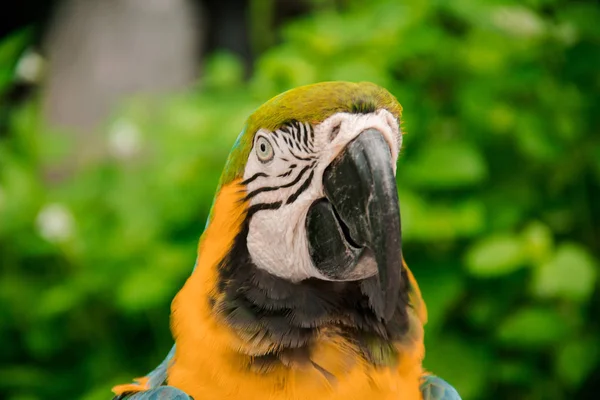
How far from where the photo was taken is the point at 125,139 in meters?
2.10

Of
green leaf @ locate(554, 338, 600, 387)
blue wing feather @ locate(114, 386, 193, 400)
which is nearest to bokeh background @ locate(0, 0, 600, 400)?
green leaf @ locate(554, 338, 600, 387)

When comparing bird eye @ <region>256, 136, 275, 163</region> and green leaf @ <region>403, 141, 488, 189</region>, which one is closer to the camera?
bird eye @ <region>256, 136, 275, 163</region>

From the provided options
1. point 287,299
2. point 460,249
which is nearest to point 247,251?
point 287,299

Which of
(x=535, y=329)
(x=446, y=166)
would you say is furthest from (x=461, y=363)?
(x=446, y=166)

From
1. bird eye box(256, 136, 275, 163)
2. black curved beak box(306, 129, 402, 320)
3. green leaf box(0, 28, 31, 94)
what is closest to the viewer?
green leaf box(0, 28, 31, 94)

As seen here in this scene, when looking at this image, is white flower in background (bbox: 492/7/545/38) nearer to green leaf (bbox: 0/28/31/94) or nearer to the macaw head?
the macaw head

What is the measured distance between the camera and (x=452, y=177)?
1.77 meters

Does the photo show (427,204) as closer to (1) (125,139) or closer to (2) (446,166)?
(2) (446,166)

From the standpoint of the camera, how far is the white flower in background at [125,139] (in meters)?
2.10

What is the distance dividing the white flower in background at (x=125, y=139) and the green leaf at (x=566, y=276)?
48.9 inches

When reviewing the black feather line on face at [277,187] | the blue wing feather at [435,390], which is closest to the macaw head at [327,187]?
the black feather line on face at [277,187]

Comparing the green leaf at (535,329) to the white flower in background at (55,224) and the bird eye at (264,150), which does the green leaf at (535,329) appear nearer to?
the bird eye at (264,150)

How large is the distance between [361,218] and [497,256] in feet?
2.97

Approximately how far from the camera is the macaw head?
82 cm
